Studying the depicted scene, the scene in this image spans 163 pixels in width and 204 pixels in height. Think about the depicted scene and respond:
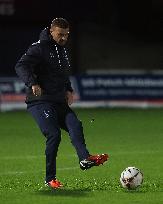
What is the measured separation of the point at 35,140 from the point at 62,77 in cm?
758

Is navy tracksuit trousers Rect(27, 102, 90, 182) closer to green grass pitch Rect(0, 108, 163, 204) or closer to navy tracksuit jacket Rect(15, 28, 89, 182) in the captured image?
navy tracksuit jacket Rect(15, 28, 89, 182)

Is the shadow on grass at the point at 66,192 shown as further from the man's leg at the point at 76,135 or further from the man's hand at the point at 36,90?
the man's hand at the point at 36,90

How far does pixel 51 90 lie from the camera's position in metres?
13.1

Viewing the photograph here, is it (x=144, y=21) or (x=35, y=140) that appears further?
(x=144, y=21)

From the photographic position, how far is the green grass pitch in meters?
12.2

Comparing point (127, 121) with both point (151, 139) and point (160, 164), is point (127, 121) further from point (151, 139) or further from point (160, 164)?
point (160, 164)

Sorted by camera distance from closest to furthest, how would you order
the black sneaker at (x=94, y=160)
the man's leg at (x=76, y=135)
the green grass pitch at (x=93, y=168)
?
the green grass pitch at (x=93, y=168) < the black sneaker at (x=94, y=160) < the man's leg at (x=76, y=135)

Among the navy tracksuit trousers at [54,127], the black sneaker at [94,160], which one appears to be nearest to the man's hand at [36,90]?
the navy tracksuit trousers at [54,127]

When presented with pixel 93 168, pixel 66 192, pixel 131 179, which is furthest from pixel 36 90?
pixel 93 168

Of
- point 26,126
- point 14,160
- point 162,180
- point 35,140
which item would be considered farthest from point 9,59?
point 162,180

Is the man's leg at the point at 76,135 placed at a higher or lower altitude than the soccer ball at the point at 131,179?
higher

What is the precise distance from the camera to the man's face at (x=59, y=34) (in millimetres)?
12852

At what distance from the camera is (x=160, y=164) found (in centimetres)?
1603

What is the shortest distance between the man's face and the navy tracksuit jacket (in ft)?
0.36
